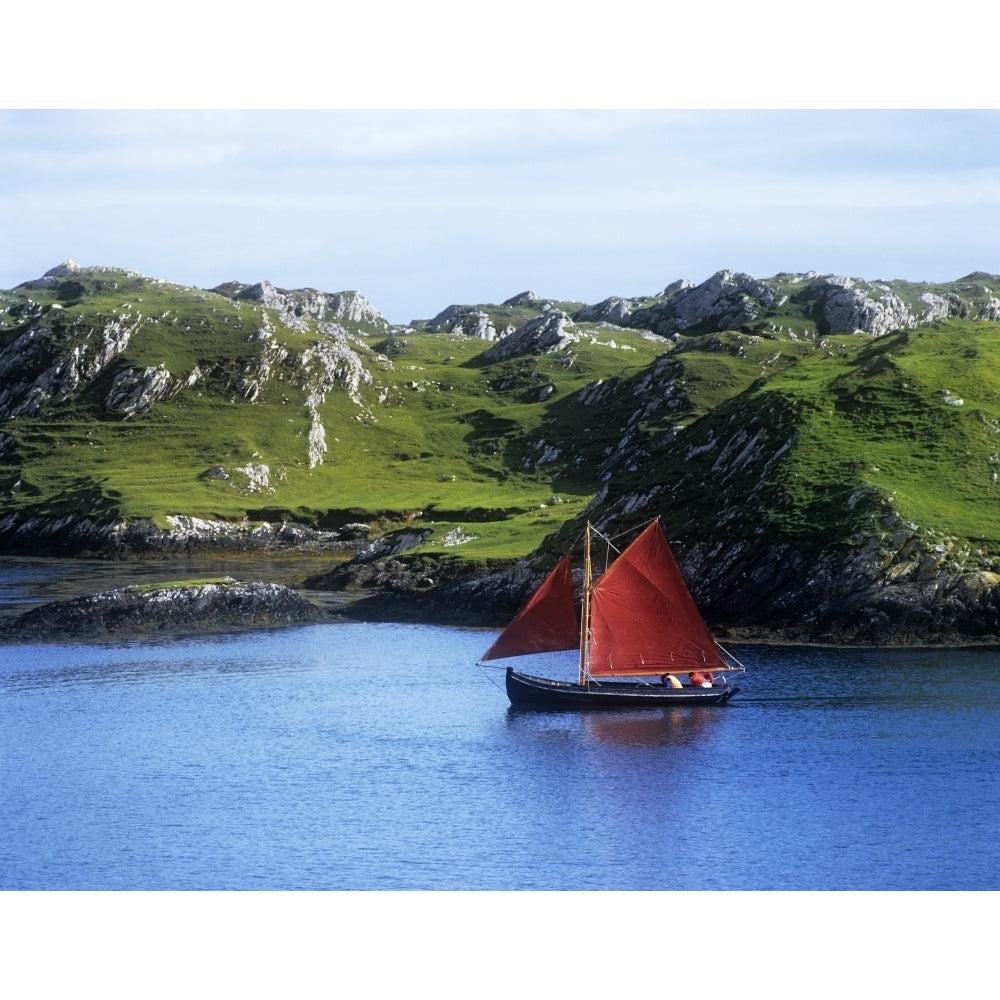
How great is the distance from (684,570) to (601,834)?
50054 millimetres

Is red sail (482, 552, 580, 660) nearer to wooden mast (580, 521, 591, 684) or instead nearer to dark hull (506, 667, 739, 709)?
wooden mast (580, 521, 591, 684)

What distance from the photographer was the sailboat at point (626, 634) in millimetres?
81500

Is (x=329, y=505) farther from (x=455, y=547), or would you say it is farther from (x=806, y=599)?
(x=806, y=599)

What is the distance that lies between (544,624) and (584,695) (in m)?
5.01

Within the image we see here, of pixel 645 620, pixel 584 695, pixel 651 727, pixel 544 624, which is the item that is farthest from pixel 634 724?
pixel 544 624

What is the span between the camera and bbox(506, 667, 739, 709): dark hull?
8094 centimetres

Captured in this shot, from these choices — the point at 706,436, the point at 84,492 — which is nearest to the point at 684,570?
the point at 706,436

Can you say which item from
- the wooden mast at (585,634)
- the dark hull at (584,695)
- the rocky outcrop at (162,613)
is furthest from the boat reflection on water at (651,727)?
the rocky outcrop at (162,613)

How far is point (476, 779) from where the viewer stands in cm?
6425

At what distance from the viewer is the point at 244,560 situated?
525 ft

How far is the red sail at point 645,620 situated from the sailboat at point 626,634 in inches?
2.4

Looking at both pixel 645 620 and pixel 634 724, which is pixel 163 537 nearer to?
pixel 645 620

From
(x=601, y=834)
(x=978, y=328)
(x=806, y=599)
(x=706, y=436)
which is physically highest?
(x=978, y=328)

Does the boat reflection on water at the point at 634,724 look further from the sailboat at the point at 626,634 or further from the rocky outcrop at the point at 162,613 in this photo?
the rocky outcrop at the point at 162,613
